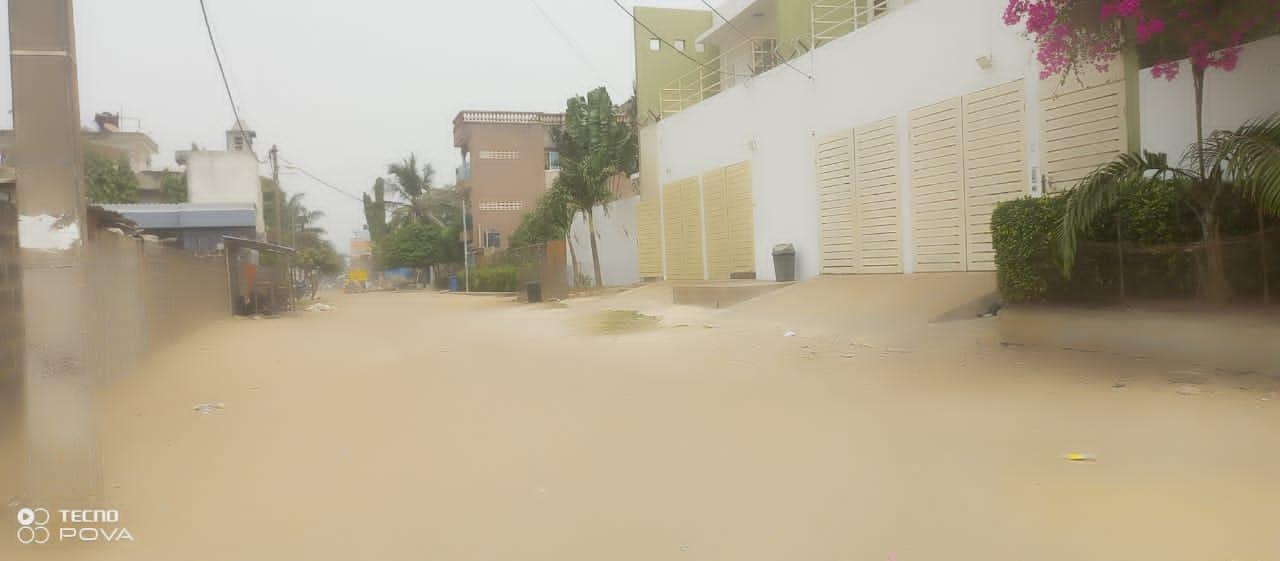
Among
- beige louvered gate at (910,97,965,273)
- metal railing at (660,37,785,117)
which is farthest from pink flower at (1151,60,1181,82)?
metal railing at (660,37,785,117)

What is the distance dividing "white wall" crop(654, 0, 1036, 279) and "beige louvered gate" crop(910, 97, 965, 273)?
0.22 meters

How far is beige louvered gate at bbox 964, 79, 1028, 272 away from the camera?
35.1 feet

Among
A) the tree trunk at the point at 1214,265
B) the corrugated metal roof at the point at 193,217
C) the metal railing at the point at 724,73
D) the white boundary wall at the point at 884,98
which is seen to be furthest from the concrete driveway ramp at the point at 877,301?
the corrugated metal roof at the point at 193,217

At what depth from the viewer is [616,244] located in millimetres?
27250

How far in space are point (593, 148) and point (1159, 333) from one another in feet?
67.9

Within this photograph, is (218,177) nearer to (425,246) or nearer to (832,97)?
(425,246)

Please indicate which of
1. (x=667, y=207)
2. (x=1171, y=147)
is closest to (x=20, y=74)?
(x=1171, y=147)

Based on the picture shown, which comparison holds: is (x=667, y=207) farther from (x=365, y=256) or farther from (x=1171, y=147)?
(x=365, y=256)

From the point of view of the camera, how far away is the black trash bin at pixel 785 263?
607 inches

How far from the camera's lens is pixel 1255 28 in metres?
7.31

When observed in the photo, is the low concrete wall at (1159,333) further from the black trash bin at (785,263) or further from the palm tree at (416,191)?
the palm tree at (416,191)

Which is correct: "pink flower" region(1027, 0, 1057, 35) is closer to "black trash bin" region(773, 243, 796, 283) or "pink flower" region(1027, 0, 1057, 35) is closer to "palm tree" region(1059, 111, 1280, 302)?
"palm tree" region(1059, 111, 1280, 302)

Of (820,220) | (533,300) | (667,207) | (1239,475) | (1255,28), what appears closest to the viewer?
(1239,475)

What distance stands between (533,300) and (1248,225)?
19229 mm
